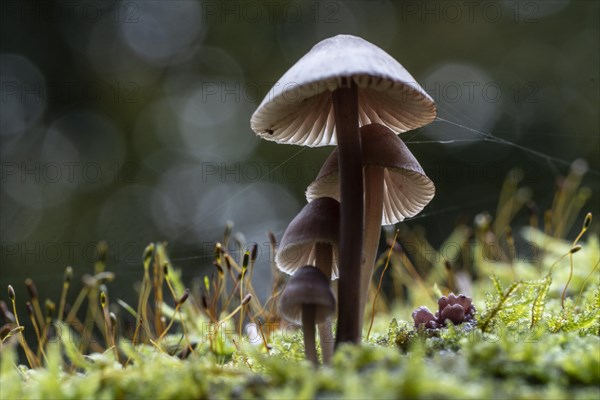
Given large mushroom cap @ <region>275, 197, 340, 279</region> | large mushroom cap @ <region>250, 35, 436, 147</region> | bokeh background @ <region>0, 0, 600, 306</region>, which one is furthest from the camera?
bokeh background @ <region>0, 0, 600, 306</region>

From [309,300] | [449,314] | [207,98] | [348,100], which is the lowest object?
[449,314]

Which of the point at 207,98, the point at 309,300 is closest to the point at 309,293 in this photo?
the point at 309,300

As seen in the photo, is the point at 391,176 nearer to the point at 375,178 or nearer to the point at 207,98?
the point at 375,178

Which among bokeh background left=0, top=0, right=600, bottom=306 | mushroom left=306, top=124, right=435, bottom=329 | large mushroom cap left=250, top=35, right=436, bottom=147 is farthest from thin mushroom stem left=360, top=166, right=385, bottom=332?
bokeh background left=0, top=0, right=600, bottom=306

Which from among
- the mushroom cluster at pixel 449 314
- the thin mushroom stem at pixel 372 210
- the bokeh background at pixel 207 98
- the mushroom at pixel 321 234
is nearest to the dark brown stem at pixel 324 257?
the mushroom at pixel 321 234

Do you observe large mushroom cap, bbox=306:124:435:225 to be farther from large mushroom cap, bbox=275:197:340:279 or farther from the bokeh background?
the bokeh background

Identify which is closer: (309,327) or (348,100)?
(309,327)

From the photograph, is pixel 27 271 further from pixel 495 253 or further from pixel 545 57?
pixel 545 57
